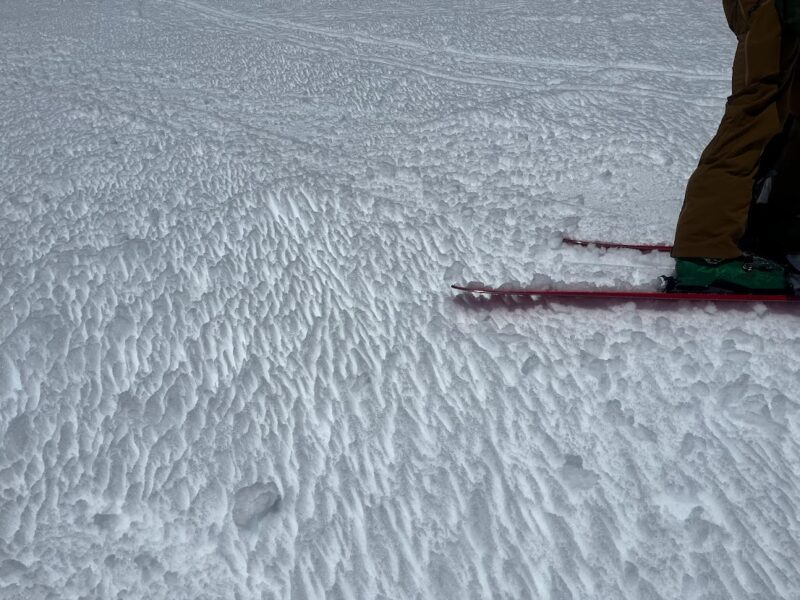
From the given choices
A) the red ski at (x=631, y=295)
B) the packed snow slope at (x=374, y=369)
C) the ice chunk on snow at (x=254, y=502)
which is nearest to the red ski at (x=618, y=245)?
the packed snow slope at (x=374, y=369)

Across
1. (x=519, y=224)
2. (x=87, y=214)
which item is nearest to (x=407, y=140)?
(x=519, y=224)

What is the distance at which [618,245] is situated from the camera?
2.49m

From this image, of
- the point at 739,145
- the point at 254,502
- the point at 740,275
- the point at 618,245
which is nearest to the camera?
the point at 254,502

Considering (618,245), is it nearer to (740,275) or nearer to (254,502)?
(740,275)

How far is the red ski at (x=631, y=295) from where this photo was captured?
2.03 metres

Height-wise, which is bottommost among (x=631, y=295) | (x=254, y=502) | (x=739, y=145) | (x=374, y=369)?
(x=254, y=502)

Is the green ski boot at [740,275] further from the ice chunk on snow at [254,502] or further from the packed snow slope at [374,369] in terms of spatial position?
the ice chunk on snow at [254,502]

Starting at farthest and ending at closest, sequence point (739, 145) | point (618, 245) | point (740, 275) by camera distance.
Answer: point (618, 245) < point (740, 275) < point (739, 145)

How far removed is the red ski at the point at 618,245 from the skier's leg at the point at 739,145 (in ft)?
1.03

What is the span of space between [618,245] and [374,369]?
1.20 metres

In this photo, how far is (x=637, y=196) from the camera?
2900mm

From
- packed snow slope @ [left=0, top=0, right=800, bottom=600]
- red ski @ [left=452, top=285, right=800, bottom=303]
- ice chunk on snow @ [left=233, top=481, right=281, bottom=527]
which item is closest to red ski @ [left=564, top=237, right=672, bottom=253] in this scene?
packed snow slope @ [left=0, top=0, right=800, bottom=600]

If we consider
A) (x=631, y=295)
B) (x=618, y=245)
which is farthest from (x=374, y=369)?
(x=618, y=245)

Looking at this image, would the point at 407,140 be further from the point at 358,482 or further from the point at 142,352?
the point at 358,482
